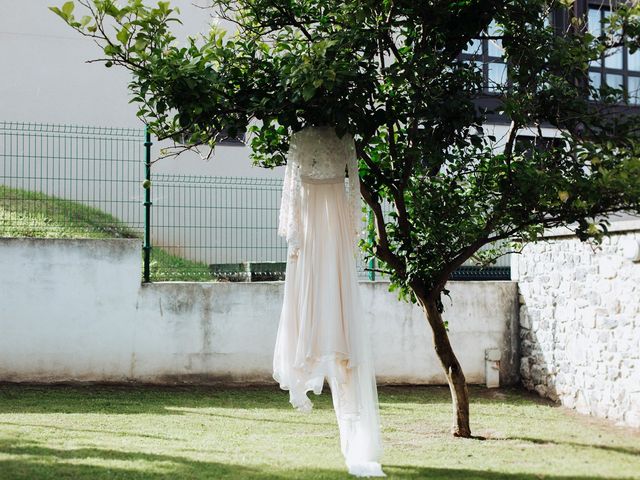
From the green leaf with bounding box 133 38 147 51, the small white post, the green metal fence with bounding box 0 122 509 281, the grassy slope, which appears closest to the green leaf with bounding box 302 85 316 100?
the green leaf with bounding box 133 38 147 51

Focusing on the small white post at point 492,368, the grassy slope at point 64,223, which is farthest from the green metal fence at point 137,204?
the small white post at point 492,368

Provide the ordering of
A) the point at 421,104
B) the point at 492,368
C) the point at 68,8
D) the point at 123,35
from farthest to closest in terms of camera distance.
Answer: the point at 492,368 < the point at 421,104 < the point at 123,35 < the point at 68,8

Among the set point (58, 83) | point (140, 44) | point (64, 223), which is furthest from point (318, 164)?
point (58, 83)

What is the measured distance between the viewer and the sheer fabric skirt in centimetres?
554

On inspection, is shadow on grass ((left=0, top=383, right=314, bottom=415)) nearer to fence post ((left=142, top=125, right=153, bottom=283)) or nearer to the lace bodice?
fence post ((left=142, top=125, right=153, bottom=283))

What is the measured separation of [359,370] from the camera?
5586mm

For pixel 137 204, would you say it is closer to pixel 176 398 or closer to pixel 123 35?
pixel 176 398

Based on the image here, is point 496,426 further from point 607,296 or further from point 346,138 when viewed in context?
point 346,138

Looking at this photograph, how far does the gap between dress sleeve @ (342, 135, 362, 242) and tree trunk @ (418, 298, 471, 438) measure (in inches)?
64.7

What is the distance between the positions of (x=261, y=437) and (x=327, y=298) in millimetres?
2095

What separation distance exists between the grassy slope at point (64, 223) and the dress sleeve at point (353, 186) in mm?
4703

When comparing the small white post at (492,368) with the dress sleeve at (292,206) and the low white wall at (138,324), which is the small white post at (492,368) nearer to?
the low white wall at (138,324)

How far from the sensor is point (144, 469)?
553 cm

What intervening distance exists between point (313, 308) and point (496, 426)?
10.8 feet
